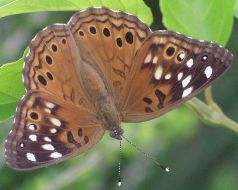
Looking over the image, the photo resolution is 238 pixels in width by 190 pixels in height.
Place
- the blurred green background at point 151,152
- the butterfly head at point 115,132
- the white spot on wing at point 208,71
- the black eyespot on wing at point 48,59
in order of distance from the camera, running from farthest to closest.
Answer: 1. the blurred green background at point 151,152
2. the butterfly head at point 115,132
3. the black eyespot on wing at point 48,59
4. the white spot on wing at point 208,71

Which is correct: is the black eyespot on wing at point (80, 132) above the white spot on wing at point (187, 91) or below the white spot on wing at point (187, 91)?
below

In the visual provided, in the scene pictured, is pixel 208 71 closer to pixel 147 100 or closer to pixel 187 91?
pixel 187 91

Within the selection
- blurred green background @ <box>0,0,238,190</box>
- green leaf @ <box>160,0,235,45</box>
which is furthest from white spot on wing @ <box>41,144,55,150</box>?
blurred green background @ <box>0,0,238,190</box>

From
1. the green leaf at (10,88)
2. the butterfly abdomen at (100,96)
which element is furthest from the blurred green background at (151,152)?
the green leaf at (10,88)

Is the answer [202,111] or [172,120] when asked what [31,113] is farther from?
[172,120]

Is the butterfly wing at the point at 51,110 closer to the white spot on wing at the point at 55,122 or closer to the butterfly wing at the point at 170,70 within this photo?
the white spot on wing at the point at 55,122

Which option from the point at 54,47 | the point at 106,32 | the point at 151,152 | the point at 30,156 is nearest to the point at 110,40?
the point at 106,32

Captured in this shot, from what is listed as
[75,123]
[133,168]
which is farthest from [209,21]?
[133,168]
